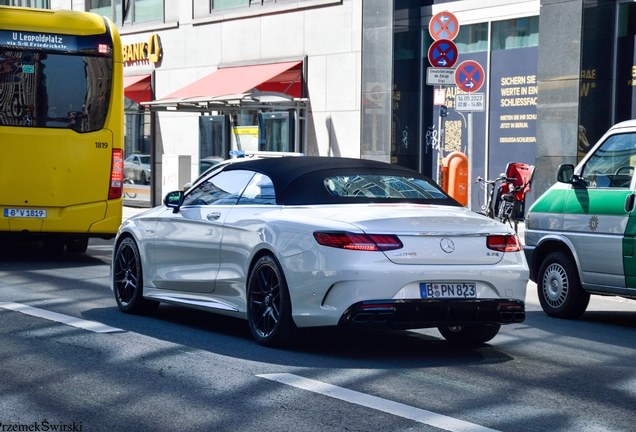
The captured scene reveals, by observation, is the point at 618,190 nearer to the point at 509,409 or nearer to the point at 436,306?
the point at 436,306

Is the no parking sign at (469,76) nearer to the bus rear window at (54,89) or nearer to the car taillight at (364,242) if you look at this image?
the bus rear window at (54,89)

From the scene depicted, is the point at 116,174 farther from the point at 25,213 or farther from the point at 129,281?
the point at 129,281

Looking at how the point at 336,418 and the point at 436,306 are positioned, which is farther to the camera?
the point at 436,306

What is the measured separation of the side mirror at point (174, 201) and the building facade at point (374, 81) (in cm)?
733

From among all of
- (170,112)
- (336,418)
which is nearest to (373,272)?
(336,418)

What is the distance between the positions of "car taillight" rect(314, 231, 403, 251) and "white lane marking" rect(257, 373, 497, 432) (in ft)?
3.19

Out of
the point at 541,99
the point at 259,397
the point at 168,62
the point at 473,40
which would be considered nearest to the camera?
the point at 259,397

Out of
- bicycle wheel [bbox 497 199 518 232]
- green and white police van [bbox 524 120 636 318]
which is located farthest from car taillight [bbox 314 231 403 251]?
bicycle wheel [bbox 497 199 518 232]

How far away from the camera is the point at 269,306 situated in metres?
7.57

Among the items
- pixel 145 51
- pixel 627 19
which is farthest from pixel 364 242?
pixel 145 51

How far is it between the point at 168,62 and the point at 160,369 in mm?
22281

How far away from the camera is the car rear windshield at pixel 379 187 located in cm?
781

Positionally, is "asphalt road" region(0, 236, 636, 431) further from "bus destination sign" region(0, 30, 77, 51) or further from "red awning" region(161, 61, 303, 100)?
"red awning" region(161, 61, 303, 100)

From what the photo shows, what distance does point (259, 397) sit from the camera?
589 cm
